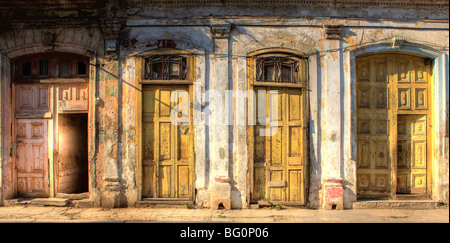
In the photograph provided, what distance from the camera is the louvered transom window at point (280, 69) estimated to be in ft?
21.2

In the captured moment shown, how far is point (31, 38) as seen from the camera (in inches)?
258

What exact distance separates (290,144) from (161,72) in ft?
9.96

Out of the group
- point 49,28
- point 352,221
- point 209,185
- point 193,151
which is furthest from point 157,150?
point 352,221

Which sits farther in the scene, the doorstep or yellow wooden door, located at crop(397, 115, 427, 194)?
yellow wooden door, located at crop(397, 115, 427, 194)

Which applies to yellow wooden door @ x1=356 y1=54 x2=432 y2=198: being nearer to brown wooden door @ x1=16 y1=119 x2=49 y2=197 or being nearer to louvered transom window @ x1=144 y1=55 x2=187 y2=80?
louvered transom window @ x1=144 y1=55 x2=187 y2=80

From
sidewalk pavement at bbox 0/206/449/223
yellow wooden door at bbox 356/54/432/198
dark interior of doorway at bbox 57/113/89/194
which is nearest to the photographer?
sidewalk pavement at bbox 0/206/449/223

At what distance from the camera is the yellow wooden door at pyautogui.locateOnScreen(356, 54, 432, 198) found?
662 cm

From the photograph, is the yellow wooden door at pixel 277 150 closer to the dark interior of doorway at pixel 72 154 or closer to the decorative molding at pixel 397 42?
the decorative molding at pixel 397 42

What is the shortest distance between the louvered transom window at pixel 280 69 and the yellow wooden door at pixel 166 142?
62.1 inches

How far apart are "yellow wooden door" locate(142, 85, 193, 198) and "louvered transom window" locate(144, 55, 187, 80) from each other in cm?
22

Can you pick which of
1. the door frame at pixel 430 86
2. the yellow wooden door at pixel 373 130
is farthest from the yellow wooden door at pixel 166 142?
the yellow wooden door at pixel 373 130

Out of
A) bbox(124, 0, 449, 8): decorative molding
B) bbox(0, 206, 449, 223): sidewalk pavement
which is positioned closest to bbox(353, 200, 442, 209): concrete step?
bbox(0, 206, 449, 223): sidewalk pavement

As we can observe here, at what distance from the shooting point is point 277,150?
6.49 meters

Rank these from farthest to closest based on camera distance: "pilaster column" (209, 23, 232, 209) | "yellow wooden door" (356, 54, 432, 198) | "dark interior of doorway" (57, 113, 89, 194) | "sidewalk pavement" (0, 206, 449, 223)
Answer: "dark interior of doorway" (57, 113, 89, 194) < "yellow wooden door" (356, 54, 432, 198) < "pilaster column" (209, 23, 232, 209) < "sidewalk pavement" (0, 206, 449, 223)
